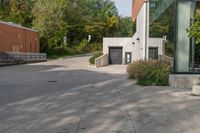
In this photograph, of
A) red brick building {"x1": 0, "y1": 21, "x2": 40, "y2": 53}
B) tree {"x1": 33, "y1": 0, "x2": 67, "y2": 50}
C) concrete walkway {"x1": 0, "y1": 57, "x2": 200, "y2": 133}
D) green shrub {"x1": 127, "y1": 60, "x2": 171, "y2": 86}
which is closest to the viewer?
concrete walkway {"x1": 0, "y1": 57, "x2": 200, "y2": 133}

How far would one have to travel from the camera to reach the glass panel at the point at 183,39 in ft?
68.1

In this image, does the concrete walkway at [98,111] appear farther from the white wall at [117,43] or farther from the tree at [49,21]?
the tree at [49,21]

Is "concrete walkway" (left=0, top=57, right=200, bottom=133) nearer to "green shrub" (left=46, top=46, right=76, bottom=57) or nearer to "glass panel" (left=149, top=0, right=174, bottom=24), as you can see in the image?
"glass panel" (left=149, top=0, right=174, bottom=24)

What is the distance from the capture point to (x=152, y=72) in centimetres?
2192

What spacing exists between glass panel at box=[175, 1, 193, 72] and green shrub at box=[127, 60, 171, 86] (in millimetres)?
827

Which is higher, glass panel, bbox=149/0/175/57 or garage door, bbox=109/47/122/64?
glass panel, bbox=149/0/175/57

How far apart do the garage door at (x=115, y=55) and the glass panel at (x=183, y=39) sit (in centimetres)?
3680

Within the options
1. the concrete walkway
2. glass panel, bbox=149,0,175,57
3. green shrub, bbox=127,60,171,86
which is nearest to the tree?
glass panel, bbox=149,0,175,57

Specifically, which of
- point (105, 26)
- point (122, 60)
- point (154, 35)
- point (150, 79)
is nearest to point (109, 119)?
point (150, 79)

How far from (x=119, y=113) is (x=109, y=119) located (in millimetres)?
1107

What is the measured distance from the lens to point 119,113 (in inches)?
484

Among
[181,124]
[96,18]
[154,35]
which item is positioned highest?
[96,18]

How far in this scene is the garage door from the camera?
57750 millimetres

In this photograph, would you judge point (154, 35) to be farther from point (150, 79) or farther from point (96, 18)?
point (96, 18)
